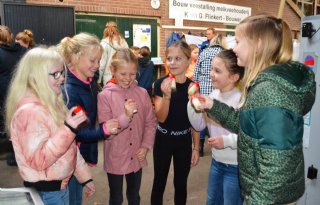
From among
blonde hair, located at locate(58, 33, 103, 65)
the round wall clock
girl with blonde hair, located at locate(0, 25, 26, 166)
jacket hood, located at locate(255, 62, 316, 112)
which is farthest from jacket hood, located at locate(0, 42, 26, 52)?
the round wall clock

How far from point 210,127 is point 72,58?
1206mm

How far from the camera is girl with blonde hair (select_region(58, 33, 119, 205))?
2.17m

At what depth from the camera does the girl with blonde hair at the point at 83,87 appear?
2.17m

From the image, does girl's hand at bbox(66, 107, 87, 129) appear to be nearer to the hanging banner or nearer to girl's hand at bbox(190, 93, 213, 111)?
girl's hand at bbox(190, 93, 213, 111)

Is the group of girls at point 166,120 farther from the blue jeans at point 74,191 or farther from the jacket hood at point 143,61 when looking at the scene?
the jacket hood at point 143,61

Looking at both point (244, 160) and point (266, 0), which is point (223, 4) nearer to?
point (266, 0)

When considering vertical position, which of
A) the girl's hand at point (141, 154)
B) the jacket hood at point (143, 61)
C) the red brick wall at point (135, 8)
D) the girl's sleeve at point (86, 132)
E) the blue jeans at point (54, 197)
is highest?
the red brick wall at point (135, 8)

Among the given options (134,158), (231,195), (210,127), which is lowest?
(231,195)

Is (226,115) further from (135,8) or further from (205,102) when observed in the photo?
(135,8)

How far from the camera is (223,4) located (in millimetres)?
10289

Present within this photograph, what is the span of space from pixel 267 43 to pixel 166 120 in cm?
137

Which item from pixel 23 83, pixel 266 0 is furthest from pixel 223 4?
pixel 23 83

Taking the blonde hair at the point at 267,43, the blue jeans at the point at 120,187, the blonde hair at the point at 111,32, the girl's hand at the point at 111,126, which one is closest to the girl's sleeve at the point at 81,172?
the girl's hand at the point at 111,126

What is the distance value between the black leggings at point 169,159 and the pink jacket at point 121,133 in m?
0.17
